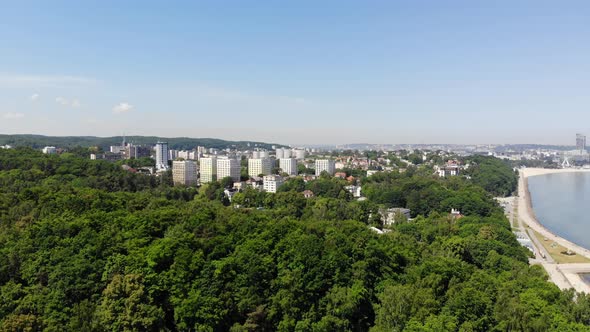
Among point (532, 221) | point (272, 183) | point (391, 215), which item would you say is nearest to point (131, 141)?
point (272, 183)

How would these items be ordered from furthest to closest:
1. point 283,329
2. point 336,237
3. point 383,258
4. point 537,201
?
point 537,201, point 336,237, point 383,258, point 283,329

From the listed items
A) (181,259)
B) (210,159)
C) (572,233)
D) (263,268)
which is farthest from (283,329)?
(210,159)

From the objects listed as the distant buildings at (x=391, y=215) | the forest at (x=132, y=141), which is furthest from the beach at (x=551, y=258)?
the forest at (x=132, y=141)

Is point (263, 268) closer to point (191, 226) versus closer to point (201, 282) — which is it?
point (201, 282)

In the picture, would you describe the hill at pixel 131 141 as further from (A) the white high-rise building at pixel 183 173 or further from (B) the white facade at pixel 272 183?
(B) the white facade at pixel 272 183

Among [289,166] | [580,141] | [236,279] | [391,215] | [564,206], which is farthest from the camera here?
[580,141]

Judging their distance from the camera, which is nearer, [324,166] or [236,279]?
[236,279]

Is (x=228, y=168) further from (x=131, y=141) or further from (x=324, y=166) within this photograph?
(x=131, y=141)
